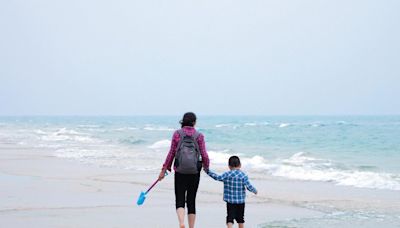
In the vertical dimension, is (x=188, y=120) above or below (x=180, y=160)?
above

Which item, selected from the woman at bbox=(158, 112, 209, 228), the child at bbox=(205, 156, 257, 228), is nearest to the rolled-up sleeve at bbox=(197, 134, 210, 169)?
the woman at bbox=(158, 112, 209, 228)

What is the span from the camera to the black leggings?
6.29 metres

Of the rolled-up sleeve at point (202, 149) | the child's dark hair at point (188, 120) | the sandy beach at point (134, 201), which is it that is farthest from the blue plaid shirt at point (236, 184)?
the sandy beach at point (134, 201)

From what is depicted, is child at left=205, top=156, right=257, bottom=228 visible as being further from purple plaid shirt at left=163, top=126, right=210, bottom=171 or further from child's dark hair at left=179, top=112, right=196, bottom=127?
child's dark hair at left=179, top=112, right=196, bottom=127

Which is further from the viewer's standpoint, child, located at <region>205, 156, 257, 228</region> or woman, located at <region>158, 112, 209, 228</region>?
child, located at <region>205, 156, 257, 228</region>

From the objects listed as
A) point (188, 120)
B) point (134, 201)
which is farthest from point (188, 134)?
point (134, 201)

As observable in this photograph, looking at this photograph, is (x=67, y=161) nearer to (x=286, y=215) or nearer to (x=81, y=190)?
(x=81, y=190)

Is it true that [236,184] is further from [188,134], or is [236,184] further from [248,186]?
[188,134]

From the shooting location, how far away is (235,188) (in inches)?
250

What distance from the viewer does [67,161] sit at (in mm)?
18938

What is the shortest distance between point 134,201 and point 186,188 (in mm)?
3395

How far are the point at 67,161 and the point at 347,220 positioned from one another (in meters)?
12.8

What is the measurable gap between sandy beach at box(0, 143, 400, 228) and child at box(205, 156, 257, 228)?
1219mm

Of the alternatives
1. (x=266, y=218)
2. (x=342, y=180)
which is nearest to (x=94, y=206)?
(x=266, y=218)
